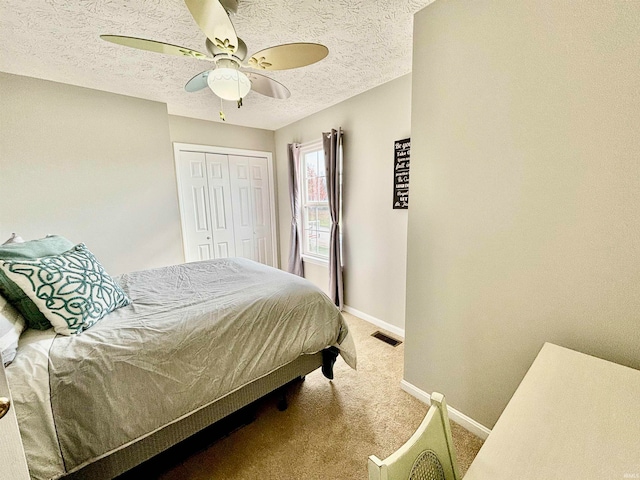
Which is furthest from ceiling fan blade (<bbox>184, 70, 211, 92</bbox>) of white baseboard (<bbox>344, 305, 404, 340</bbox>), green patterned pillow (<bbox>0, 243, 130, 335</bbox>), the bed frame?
white baseboard (<bbox>344, 305, 404, 340</bbox>)

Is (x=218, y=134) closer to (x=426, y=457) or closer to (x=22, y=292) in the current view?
(x=22, y=292)

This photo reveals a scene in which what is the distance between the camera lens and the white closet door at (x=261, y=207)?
12.8ft

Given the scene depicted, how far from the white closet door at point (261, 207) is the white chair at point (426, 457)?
3590 mm

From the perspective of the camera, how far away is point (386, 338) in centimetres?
257

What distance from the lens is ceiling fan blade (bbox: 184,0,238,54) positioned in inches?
42.2

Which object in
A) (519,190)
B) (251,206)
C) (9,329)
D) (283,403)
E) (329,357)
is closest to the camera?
(9,329)

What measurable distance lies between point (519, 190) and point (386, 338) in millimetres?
1831

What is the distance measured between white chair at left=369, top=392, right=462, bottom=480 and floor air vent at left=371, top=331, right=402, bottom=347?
183 cm

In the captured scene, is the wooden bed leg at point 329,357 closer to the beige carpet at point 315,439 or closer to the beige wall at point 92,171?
the beige carpet at point 315,439

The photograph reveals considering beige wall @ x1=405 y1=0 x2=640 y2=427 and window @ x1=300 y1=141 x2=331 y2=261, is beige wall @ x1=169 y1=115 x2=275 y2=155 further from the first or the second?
beige wall @ x1=405 y1=0 x2=640 y2=427

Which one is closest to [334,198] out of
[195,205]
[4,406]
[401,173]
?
[401,173]

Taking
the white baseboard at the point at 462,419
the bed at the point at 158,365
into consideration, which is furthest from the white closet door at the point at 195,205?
the white baseboard at the point at 462,419

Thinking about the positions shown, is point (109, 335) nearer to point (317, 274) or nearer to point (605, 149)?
point (605, 149)

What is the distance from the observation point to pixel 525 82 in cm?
115
